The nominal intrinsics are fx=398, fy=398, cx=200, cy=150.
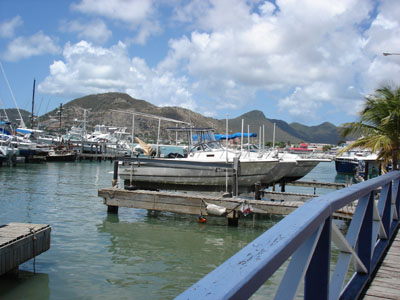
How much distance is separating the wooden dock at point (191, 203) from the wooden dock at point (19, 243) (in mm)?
5773

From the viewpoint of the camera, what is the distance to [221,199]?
14156 mm

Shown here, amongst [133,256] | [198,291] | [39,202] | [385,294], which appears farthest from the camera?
[39,202]

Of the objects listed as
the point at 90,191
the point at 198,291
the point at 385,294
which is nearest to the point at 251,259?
the point at 198,291

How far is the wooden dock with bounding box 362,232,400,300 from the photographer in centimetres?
395

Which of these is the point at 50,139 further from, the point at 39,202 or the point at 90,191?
the point at 39,202

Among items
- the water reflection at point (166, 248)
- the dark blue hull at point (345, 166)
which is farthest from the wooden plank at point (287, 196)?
the dark blue hull at point (345, 166)

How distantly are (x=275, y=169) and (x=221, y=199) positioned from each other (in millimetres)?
8071

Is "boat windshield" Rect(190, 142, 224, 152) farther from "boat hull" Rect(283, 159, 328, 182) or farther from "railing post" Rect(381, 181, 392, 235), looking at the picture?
"railing post" Rect(381, 181, 392, 235)

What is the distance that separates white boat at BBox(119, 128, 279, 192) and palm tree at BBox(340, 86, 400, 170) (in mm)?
5112

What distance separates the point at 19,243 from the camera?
815cm

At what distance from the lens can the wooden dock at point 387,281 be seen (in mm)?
3952

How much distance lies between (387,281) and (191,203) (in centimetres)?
1018

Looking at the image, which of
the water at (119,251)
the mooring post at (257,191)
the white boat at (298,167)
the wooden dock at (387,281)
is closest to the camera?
the wooden dock at (387,281)

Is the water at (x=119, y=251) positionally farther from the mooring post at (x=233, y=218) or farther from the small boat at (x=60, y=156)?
the small boat at (x=60, y=156)
